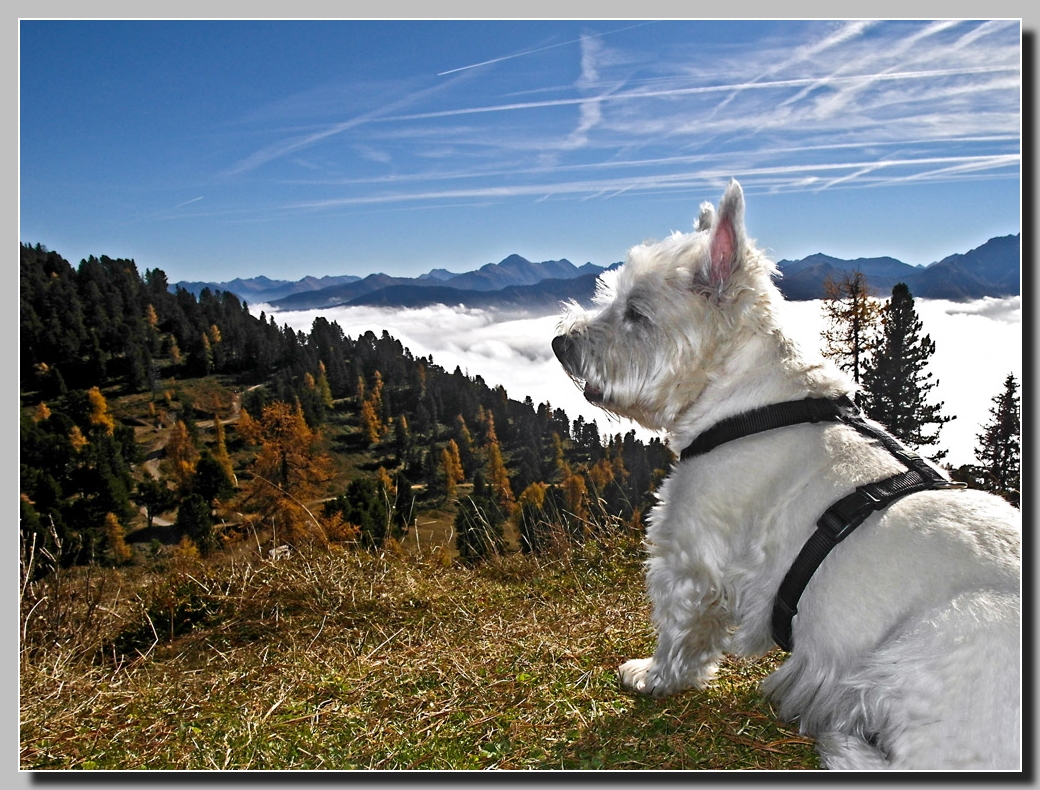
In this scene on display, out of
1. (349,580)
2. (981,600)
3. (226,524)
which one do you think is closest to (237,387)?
(226,524)

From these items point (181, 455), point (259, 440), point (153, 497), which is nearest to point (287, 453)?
point (259, 440)

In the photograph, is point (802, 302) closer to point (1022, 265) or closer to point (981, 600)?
point (1022, 265)

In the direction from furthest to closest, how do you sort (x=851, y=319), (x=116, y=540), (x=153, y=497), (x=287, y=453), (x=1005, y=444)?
(x=287, y=453), (x=153, y=497), (x=116, y=540), (x=851, y=319), (x=1005, y=444)

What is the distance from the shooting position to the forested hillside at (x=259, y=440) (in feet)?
24.3

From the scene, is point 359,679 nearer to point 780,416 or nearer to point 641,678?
point 641,678

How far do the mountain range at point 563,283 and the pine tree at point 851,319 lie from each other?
0.26ft

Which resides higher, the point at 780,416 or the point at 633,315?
the point at 633,315

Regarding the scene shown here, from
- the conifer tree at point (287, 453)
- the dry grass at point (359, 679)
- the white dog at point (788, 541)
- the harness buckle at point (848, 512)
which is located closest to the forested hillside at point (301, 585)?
the dry grass at point (359, 679)

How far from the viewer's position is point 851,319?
5.29 m

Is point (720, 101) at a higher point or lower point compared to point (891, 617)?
higher

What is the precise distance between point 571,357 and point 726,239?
98 cm

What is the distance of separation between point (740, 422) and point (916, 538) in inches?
35.6

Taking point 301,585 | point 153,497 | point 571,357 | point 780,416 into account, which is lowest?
point 153,497

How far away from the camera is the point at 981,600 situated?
2553 millimetres
